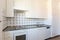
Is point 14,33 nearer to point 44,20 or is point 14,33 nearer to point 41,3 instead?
point 41,3

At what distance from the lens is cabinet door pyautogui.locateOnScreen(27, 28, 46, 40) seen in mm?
3291

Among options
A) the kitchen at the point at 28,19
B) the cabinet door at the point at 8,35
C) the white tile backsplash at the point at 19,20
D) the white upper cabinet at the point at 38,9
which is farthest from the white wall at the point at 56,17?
the cabinet door at the point at 8,35

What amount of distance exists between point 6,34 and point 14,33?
0.23 m

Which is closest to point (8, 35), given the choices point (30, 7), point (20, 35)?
point (20, 35)

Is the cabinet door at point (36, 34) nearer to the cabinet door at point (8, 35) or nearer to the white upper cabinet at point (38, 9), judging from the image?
the white upper cabinet at point (38, 9)

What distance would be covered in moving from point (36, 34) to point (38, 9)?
3.26 feet

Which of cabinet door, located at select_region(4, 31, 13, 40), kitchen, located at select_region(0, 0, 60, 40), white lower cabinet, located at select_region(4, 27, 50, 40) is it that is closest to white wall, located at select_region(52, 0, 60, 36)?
kitchen, located at select_region(0, 0, 60, 40)

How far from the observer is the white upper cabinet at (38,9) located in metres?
3.69

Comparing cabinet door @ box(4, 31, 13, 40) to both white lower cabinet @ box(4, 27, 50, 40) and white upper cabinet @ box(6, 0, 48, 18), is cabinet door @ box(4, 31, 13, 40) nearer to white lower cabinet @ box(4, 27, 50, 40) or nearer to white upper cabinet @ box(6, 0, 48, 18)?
white lower cabinet @ box(4, 27, 50, 40)

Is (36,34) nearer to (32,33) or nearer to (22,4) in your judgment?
(32,33)

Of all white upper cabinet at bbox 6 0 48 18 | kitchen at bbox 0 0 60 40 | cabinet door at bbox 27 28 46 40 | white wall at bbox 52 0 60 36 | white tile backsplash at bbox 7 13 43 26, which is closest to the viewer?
kitchen at bbox 0 0 60 40

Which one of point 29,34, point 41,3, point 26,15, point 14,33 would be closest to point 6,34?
point 14,33

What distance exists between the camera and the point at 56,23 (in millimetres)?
4465

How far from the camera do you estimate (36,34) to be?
11.6ft
